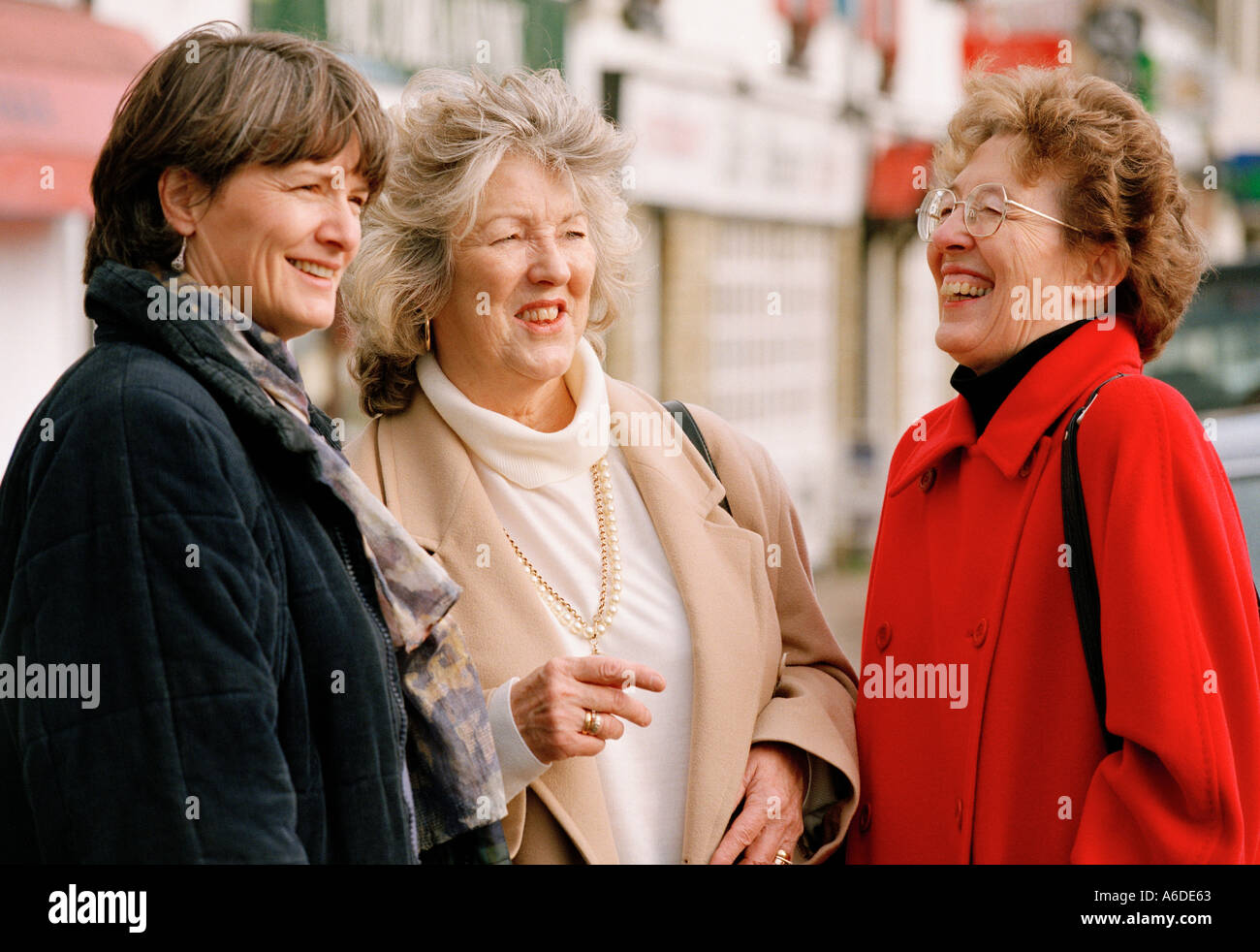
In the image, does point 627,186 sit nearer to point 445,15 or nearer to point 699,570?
→ point 699,570

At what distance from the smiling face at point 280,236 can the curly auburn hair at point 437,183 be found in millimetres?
615

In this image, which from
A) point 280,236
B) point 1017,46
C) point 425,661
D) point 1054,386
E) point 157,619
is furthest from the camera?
point 1017,46

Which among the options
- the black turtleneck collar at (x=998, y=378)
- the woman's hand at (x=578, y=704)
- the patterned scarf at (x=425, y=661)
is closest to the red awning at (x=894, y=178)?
the black turtleneck collar at (x=998, y=378)

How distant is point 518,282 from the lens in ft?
9.05

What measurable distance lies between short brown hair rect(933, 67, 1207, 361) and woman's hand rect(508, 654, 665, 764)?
1111 millimetres

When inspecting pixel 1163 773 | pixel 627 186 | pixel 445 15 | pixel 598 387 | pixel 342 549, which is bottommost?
pixel 1163 773

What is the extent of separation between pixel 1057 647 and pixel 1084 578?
13 cm

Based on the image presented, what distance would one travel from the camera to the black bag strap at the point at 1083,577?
2322 millimetres

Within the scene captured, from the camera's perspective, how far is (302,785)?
1.96 metres

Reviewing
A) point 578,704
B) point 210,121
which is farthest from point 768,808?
point 210,121

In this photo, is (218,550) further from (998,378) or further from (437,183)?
(998,378)

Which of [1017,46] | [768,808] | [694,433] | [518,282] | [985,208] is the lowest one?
Result: [768,808]
